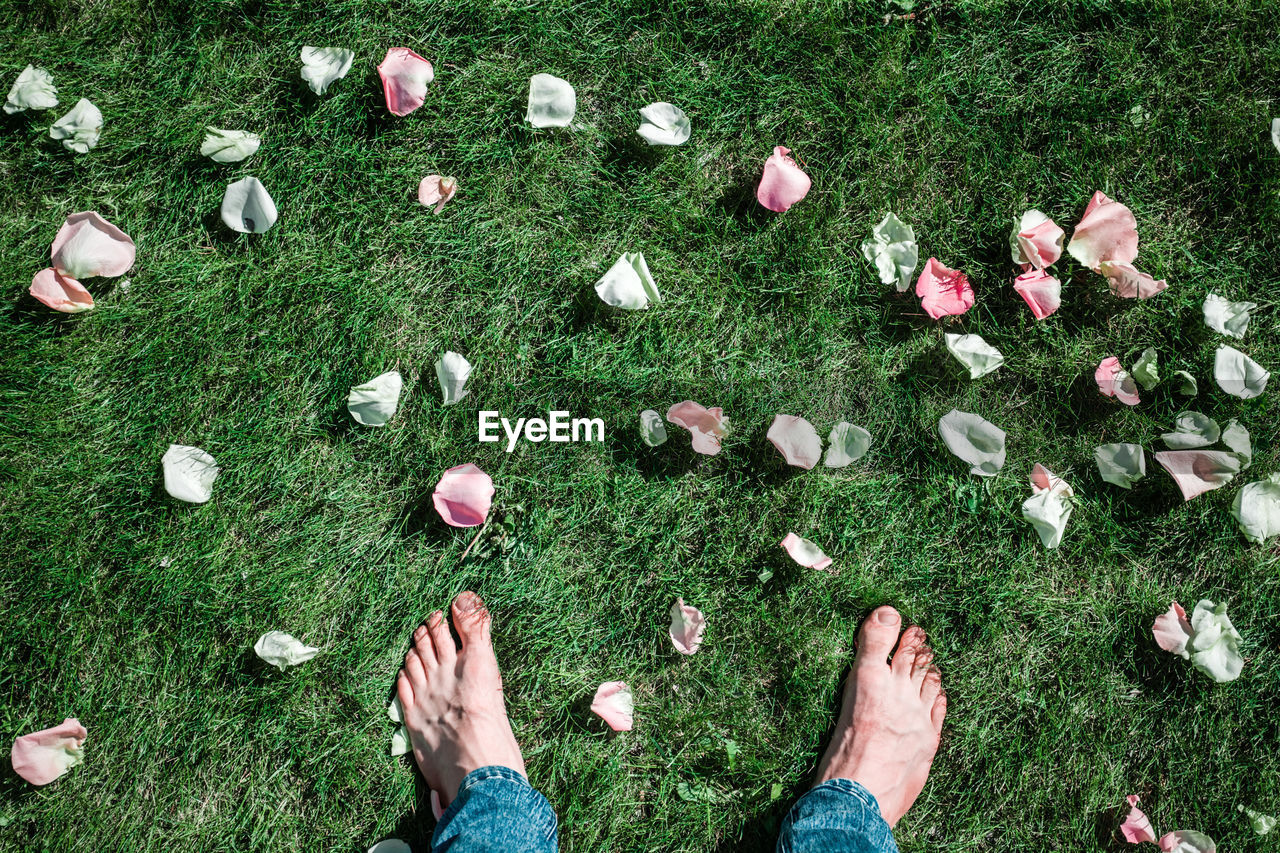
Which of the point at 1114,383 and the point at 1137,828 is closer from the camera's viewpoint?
the point at 1137,828

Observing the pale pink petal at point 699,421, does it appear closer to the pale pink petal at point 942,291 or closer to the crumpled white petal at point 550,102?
the pale pink petal at point 942,291

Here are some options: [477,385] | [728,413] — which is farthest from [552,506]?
[728,413]

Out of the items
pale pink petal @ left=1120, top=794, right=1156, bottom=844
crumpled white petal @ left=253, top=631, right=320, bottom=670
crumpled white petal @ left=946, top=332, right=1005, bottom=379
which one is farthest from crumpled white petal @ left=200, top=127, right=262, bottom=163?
pale pink petal @ left=1120, top=794, right=1156, bottom=844

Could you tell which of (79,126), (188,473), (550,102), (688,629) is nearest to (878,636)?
(688,629)

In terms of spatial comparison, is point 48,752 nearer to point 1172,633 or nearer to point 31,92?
point 31,92

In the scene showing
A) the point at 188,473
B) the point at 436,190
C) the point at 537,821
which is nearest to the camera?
the point at 537,821

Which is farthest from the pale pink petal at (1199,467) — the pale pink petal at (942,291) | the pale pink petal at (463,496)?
the pale pink petal at (463,496)

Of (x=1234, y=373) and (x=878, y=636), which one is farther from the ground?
(x=1234, y=373)

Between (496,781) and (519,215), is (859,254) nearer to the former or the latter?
(519,215)
